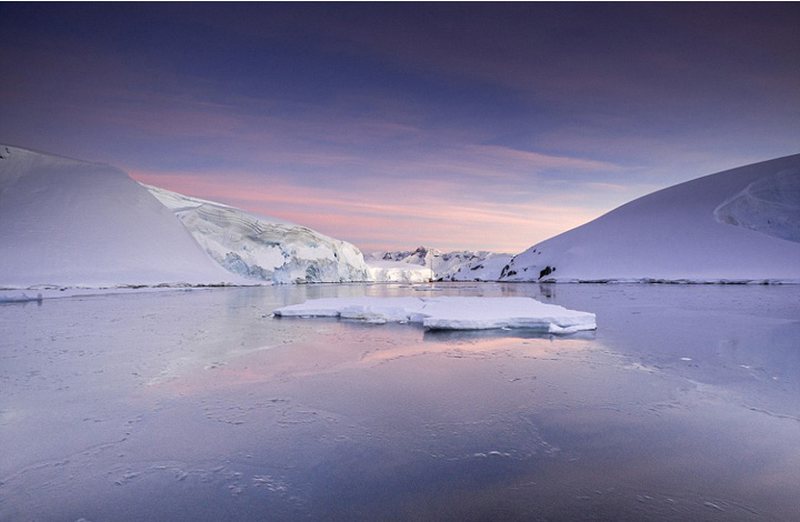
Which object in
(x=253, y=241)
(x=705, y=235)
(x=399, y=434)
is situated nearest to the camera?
(x=399, y=434)

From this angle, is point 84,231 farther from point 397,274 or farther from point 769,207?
point 769,207

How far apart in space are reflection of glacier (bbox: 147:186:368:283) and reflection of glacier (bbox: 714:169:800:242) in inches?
1646

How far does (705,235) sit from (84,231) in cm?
5035

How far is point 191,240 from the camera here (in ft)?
103

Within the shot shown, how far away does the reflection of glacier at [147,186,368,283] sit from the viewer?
37.9m

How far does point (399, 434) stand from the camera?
3.04m

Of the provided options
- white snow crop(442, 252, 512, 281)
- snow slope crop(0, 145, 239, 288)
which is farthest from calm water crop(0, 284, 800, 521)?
white snow crop(442, 252, 512, 281)

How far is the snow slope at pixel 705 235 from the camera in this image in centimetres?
3316

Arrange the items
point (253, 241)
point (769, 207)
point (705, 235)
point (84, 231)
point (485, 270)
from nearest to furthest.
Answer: point (84, 231) < point (705, 235) < point (769, 207) < point (253, 241) < point (485, 270)

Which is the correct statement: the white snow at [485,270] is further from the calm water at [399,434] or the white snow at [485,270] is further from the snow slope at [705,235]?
the calm water at [399,434]

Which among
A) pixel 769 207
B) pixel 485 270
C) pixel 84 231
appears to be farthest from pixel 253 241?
pixel 769 207

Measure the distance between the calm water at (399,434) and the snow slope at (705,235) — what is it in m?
34.9

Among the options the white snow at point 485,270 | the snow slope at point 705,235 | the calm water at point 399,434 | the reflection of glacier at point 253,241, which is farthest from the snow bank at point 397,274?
the calm water at point 399,434

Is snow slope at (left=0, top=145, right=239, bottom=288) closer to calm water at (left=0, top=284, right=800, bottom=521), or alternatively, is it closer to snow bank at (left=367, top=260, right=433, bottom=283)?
Answer: calm water at (left=0, top=284, right=800, bottom=521)
